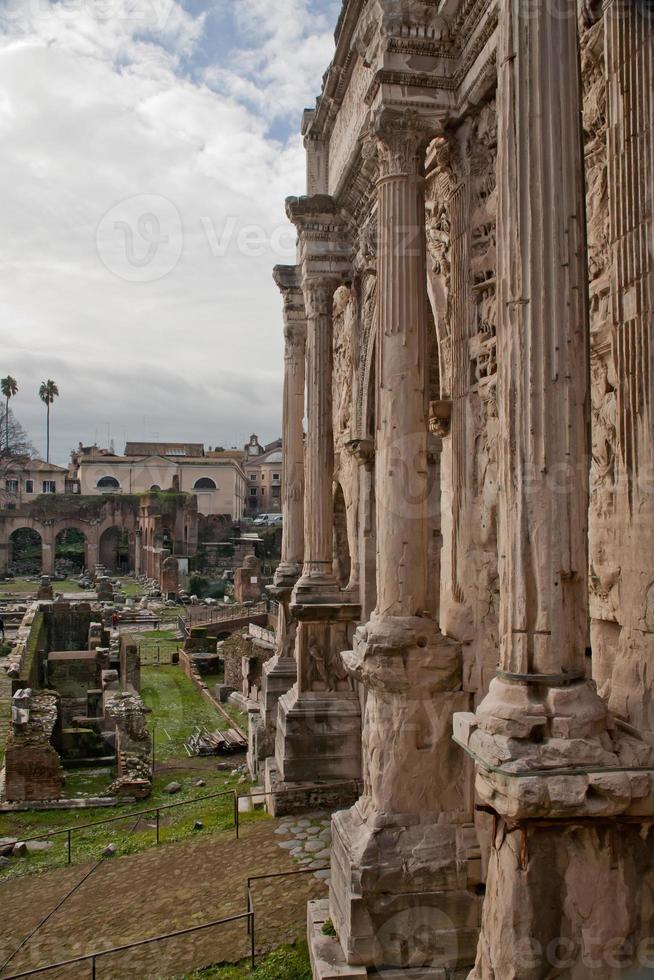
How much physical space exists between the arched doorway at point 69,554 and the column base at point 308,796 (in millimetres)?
46629

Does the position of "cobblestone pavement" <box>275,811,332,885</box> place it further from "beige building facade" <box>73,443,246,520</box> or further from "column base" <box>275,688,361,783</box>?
"beige building facade" <box>73,443,246,520</box>

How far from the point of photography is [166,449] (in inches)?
2977

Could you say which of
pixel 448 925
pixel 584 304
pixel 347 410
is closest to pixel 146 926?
pixel 448 925

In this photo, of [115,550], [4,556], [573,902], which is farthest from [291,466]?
[115,550]

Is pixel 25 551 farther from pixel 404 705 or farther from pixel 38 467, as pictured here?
pixel 404 705

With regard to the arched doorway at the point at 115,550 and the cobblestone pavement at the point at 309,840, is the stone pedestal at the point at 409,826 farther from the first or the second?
the arched doorway at the point at 115,550

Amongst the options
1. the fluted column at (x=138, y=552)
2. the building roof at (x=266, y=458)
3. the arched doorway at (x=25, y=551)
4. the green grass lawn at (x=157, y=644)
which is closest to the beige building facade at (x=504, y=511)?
the green grass lawn at (x=157, y=644)

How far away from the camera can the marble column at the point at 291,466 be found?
37.8ft

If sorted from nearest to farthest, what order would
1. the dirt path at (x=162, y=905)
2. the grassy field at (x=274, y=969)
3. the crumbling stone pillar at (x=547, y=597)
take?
the crumbling stone pillar at (x=547, y=597), the grassy field at (x=274, y=969), the dirt path at (x=162, y=905)

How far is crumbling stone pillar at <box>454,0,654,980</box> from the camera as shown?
3631 millimetres

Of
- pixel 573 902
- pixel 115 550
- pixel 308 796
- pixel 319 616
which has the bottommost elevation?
pixel 308 796

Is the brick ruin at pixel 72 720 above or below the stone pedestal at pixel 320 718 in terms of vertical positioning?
below

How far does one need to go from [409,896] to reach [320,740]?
13.8 feet

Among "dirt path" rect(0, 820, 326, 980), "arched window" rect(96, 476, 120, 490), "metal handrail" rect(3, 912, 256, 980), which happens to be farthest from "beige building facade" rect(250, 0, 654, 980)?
"arched window" rect(96, 476, 120, 490)
